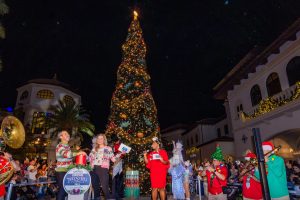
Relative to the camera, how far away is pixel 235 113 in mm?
22312

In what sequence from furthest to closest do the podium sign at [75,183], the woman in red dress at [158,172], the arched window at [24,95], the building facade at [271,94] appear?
the arched window at [24,95] → the building facade at [271,94] → the woman in red dress at [158,172] → the podium sign at [75,183]

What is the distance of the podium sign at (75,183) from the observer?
5.24 meters

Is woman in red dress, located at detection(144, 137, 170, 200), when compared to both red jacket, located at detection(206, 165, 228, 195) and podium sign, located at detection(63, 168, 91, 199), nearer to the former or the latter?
red jacket, located at detection(206, 165, 228, 195)

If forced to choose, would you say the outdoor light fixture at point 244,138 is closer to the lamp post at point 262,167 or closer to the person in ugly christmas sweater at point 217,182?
the person in ugly christmas sweater at point 217,182

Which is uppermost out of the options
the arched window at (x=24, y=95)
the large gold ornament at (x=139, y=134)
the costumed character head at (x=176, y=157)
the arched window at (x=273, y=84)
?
the arched window at (x=24, y=95)

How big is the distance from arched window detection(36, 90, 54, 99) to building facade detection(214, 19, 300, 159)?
27.0 metres

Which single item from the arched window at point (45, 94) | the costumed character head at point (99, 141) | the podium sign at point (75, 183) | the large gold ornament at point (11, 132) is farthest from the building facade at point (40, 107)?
the podium sign at point (75, 183)

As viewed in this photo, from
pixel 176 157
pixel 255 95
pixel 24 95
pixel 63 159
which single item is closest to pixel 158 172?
pixel 176 157

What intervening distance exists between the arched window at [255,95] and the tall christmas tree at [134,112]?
9815 mm

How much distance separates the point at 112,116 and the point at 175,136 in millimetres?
43821

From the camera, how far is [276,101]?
15766 mm

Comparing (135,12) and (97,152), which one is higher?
(135,12)

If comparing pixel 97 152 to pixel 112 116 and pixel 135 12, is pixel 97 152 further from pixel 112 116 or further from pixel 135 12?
pixel 135 12

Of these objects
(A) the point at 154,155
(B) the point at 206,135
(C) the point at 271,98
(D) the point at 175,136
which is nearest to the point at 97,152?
(A) the point at 154,155
